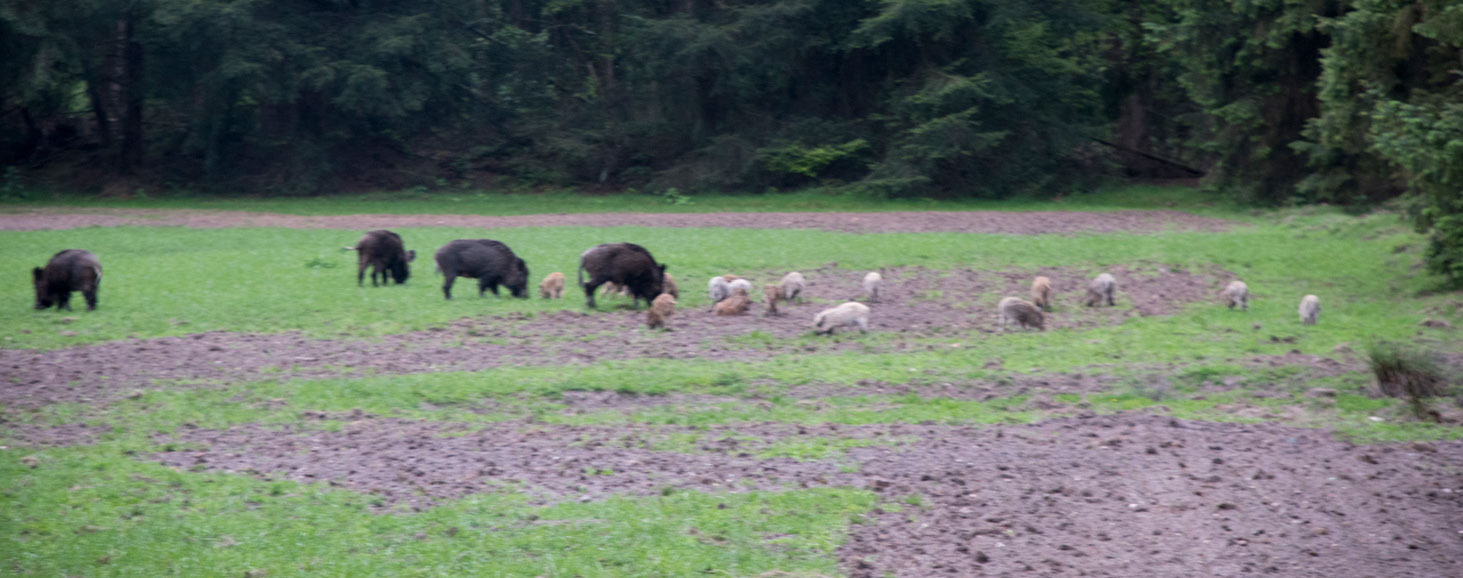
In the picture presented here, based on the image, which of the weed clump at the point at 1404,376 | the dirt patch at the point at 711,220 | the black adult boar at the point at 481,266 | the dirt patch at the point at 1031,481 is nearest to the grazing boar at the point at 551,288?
the black adult boar at the point at 481,266

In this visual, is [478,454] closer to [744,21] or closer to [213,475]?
[213,475]

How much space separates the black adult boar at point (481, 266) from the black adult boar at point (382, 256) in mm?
1400

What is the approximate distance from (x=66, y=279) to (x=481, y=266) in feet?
17.3

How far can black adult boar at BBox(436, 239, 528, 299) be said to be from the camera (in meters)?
17.0

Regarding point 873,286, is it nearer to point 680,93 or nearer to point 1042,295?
point 1042,295

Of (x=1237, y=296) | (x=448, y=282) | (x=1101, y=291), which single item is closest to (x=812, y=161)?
(x=1101, y=291)

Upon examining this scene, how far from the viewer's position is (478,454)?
29.3ft

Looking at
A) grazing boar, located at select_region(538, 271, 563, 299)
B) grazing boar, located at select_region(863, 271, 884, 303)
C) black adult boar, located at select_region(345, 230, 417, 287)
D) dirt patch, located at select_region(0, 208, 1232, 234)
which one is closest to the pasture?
grazing boar, located at select_region(863, 271, 884, 303)

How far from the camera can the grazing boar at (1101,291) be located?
16.7 m

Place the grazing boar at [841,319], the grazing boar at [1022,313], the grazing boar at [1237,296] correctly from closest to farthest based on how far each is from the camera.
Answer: the grazing boar at [841,319] → the grazing boar at [1022,313] → the grazing boar at [1237,296]

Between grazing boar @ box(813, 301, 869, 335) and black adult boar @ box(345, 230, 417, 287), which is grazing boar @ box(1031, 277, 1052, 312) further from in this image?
black adult boar @ box(345, 230, 417, 287)

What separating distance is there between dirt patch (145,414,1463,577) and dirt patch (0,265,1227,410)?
248 centimetres

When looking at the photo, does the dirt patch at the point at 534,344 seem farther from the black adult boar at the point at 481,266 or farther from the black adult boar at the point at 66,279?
the black adult boar at the point at 66,279

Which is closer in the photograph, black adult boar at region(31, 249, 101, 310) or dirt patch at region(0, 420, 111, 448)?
dirt patch at region(0, 420, 111, 448)
